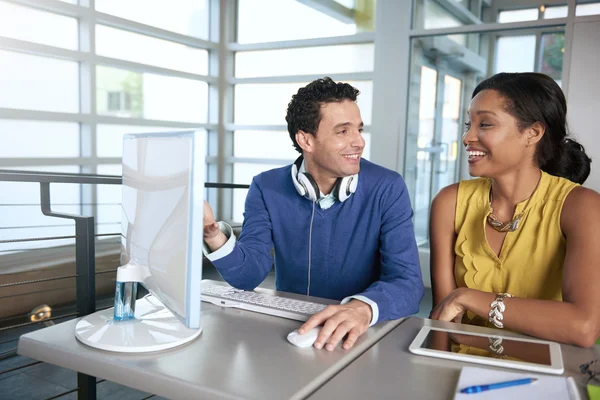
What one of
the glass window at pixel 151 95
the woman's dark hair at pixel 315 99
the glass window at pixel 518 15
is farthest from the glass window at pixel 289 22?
the woman's dark hair at pixel 315 99

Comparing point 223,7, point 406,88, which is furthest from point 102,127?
point 406,88

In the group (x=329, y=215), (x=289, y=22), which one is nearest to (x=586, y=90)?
(x=289, y=22)

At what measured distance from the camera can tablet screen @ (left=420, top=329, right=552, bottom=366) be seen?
3.12ft

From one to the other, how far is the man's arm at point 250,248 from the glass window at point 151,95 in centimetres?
404

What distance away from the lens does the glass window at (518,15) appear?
4.79 metres

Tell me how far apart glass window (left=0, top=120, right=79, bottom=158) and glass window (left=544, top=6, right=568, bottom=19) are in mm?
4500

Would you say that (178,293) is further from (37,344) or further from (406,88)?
(406,88)

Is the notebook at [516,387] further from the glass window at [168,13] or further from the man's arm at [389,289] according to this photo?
the glass window at [168,13]

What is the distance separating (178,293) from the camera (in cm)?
83

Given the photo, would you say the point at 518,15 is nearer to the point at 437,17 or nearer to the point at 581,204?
the point at 437,17

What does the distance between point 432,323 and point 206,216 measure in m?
0.57

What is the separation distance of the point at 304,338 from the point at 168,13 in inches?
225

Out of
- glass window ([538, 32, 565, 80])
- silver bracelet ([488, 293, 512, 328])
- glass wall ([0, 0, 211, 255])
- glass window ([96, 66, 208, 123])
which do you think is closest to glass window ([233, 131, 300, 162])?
glass window ([96, 66, 208, 123])

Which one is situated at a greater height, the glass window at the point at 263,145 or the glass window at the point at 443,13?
the glass window at the point at 443,13
